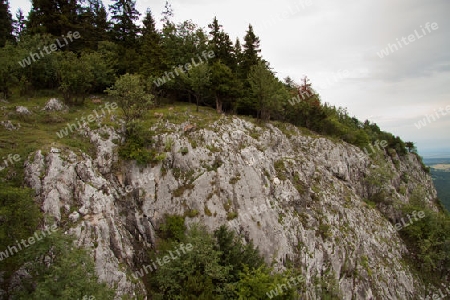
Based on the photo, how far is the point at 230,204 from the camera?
24.0 m

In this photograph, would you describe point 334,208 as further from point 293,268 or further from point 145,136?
point 145,136

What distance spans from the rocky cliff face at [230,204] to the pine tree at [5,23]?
120ft

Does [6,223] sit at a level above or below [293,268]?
above

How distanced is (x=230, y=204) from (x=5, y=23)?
176 ft

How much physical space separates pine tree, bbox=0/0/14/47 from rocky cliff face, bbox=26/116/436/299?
120 feet

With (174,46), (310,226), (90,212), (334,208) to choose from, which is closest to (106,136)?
(90,212)

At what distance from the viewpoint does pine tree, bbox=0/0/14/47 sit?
41656mm

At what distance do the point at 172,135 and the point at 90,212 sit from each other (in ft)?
37.2

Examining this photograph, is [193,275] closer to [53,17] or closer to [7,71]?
[7,71]

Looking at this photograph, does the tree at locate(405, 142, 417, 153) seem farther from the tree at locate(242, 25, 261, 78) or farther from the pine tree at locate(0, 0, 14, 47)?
the pine tree at locate(0, 0, 14, 47)

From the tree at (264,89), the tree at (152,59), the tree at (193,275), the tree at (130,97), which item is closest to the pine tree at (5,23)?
the tree at (152,59)

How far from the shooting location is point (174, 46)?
1505 inches

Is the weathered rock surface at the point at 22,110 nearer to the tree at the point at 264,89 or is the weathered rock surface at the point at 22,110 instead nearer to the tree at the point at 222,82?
the tree at the point at 222,82

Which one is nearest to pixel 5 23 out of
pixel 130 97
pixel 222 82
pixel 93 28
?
pixel 93 28
